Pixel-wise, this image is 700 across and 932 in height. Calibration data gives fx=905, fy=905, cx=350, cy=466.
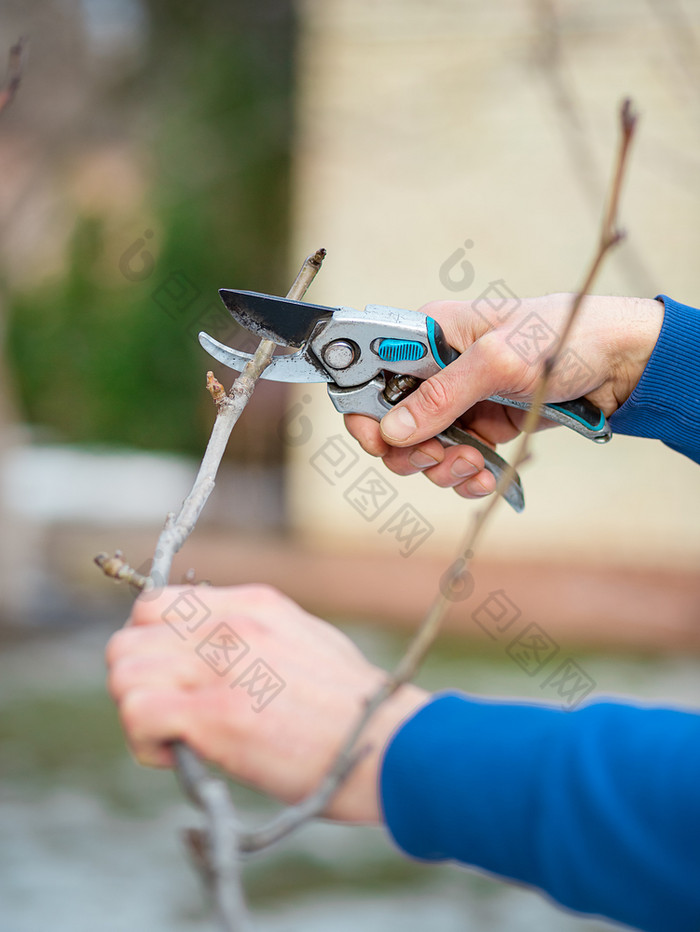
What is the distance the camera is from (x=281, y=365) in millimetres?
1243

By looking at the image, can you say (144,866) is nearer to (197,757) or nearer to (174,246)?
(197,757)

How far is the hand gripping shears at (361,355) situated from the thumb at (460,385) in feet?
0.12

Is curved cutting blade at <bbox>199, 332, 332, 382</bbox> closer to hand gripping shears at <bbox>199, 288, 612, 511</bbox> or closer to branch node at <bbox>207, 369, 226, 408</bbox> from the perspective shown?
hand gripping shears at <bbox>199, 288, 612, 511</bbox>

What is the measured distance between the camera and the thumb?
1.23m

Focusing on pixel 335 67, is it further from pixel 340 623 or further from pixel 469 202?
pixel 340 623

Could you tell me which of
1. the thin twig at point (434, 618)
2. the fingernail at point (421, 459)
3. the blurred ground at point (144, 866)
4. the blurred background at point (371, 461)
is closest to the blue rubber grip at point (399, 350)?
the fingernail at point (421, 459)

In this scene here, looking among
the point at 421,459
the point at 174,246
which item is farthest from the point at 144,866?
the point at 174,246

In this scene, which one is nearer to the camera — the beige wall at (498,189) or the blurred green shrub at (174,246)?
the beige wall at (498,189)

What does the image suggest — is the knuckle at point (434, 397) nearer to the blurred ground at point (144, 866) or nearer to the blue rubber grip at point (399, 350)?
the blue rubber grip at point (399, 350)

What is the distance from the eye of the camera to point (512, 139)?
606 centimetres

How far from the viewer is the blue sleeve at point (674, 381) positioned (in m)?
1.28

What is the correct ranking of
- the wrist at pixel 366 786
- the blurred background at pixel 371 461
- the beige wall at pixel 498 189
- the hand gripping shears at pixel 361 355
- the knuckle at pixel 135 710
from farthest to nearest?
the beige wall at pixel 498 189 → the blurred background at pixel 371 461 → the hand gripping shears at pixel 361 355 → the wrist at pixel 366 786 → the knuckle at pixel 135 710

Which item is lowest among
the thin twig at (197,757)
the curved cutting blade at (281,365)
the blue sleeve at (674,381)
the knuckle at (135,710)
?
the knuckle at (135,710)

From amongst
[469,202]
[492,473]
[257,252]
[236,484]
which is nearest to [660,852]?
[492,473]
